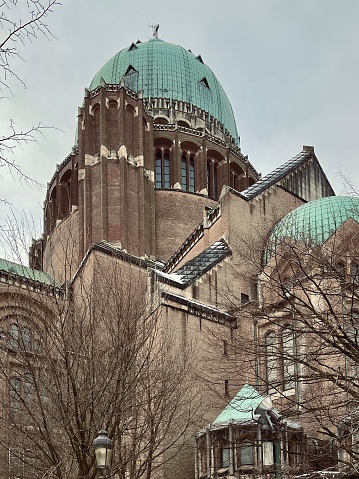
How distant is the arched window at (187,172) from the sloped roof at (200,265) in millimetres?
16021

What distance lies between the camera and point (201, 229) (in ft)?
151

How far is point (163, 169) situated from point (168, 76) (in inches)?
296

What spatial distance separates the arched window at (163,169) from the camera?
5694cm

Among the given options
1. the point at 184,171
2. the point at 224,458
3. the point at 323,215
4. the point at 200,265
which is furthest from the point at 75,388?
the point at 184,171

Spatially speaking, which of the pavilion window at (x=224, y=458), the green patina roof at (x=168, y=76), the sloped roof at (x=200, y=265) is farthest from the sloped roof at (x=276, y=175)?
the pavilion window at (x=224, y=458)

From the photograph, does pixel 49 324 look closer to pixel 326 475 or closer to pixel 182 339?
pixel 326 475

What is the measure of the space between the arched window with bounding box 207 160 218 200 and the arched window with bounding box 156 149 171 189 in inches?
112

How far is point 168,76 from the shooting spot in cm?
6153

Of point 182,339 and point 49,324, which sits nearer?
point 49,324

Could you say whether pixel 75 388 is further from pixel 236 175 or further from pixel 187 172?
pixel 236 175

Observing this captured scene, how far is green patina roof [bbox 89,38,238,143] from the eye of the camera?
61031mm

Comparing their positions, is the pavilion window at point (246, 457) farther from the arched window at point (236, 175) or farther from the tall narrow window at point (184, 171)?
the arched window at point (236, 175)

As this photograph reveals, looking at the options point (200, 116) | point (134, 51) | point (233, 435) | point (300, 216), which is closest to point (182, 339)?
point (233, 435)

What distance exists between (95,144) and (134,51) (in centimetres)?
1232
